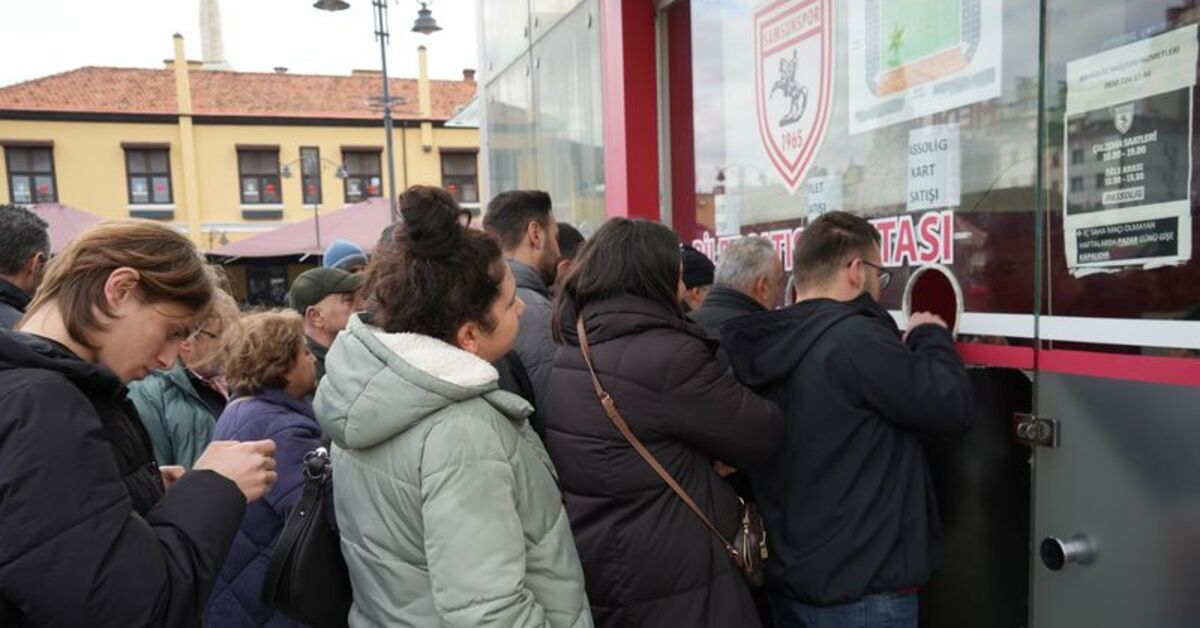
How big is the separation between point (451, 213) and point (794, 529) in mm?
1175

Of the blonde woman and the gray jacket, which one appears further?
the gray jacket

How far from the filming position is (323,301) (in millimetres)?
3275

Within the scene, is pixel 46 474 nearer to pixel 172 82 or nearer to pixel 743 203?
pixel 743 203

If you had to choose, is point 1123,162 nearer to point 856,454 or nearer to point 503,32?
point 856,454

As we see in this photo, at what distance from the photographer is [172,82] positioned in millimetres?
25141

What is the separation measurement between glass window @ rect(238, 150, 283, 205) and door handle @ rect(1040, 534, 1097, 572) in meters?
25.7

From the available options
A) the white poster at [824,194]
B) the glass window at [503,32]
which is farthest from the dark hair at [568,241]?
the glass window at [503,32]

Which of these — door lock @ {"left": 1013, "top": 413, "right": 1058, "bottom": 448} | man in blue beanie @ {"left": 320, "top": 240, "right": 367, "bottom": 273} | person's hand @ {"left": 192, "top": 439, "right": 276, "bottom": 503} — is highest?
man in blue beanie @ {"left": 320, "top": 240, "right": 367, "bottom": 273}

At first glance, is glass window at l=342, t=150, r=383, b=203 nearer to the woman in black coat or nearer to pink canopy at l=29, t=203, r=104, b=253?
pink canopy at l=29, t=203, r=104, b=253

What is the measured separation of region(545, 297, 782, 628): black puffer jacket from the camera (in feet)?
6.08

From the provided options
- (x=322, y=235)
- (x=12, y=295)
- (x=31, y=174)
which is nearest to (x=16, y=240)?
(x=12, y=295)

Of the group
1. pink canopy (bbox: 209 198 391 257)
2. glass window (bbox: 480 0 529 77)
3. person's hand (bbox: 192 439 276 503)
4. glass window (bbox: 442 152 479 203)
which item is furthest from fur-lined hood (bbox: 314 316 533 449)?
glass window (bbox: 442 152 479 203)

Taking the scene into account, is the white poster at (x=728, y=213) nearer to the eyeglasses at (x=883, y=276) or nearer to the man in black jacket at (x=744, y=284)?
the man in black jacket at (x=744, y=284)

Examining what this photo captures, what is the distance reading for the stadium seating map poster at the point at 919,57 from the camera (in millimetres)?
2154
